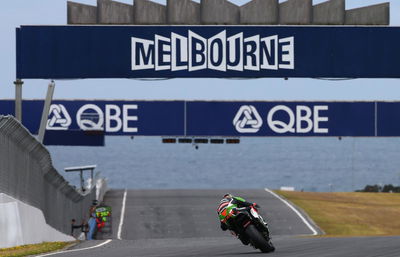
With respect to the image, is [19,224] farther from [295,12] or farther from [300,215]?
[300,215]

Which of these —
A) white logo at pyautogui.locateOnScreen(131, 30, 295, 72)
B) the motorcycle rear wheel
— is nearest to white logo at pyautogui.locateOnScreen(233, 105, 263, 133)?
white logo at pyautogui.locateOnScreen(131, 30, 295, 72)

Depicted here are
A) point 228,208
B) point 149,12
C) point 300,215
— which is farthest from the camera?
point 300,215

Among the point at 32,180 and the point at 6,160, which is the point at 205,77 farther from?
the point at 6,160

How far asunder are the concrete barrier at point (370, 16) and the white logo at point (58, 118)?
20677 millimetres

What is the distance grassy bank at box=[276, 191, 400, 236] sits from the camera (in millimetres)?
55903

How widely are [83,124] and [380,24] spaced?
20.8m

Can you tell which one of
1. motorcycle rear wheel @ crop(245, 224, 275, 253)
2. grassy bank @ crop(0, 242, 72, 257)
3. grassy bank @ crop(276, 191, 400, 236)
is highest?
motorcycle rear wheel @ crop(245, 224, 275, 253)

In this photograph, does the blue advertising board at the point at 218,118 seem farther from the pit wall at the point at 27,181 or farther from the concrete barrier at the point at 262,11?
the pit wall at the point at 27,181

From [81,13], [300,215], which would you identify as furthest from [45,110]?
[300,215]

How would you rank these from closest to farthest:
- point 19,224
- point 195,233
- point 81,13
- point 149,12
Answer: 1. point 19,224
2. point 81,13
3. point 149,12
4. point 195,233

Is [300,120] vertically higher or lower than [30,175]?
higher

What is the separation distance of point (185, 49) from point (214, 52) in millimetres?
1261

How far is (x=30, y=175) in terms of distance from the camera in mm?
27688

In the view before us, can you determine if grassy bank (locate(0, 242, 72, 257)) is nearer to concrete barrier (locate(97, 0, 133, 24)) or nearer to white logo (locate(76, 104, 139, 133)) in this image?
concrete barrier (locate(97, 0, 133, 24))
